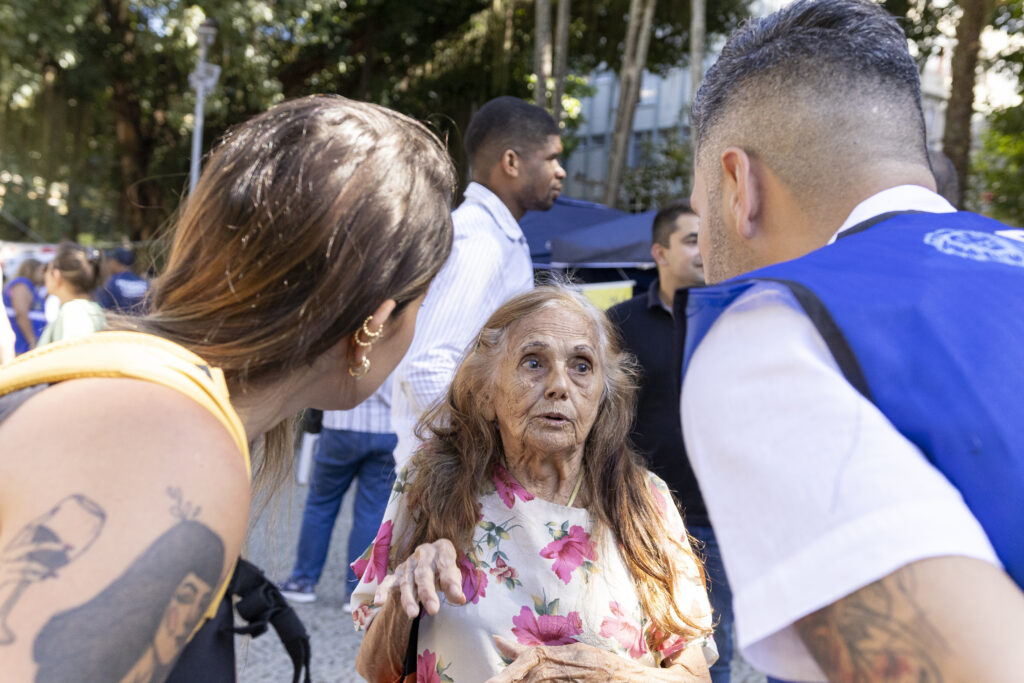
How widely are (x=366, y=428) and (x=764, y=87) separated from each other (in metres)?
3.56

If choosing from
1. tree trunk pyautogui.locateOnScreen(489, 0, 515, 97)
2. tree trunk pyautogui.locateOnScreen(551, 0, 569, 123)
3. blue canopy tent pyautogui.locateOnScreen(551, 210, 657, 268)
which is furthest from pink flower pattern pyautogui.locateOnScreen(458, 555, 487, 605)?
tree trunk pyautogui.locateOnScreen(489, 0, 515, 97)

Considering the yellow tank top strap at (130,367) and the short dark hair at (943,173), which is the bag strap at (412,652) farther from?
the short dark hair at (943,173)

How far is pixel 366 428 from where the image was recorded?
4676 millimetres

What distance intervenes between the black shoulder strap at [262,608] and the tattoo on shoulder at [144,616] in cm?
33

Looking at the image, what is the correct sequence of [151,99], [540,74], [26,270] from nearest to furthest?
[26,270], [540,74], [151,99]

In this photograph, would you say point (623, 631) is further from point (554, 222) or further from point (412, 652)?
point (554, 222)

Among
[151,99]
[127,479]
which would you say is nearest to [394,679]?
[127,479]

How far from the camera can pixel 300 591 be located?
5.22 m

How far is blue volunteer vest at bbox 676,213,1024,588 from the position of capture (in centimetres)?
87

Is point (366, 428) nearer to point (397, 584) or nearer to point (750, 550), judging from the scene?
point (397, 584)

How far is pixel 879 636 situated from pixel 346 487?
4426 mm

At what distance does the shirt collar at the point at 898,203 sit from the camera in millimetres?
1151

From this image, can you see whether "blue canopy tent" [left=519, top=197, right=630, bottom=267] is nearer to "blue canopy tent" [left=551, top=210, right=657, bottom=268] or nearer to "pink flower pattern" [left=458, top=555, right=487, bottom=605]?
"blue canopy tent" [left=551, top=210, right=657, bottom=268]

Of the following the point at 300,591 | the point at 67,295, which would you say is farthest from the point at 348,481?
the point at 67,295
